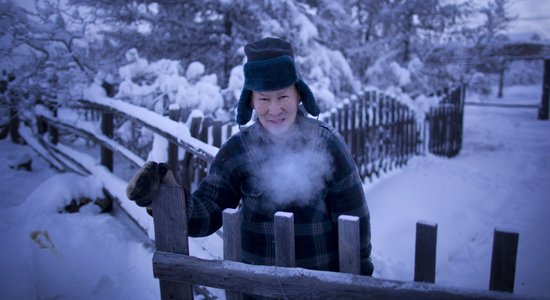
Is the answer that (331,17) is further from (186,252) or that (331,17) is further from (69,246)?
(186,252)

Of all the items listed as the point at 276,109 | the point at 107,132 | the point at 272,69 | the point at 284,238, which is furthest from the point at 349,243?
the point at 107,132

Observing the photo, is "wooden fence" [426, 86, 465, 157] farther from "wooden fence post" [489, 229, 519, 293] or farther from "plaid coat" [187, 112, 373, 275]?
"wooden fence post" [489, 229, 519, 293]

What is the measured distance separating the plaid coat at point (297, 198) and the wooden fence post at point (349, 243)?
0.85 feet

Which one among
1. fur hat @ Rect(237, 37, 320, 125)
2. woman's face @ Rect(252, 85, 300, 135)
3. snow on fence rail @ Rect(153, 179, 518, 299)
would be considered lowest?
snow on fence rail @ Rect(153, 179, 518, 299)

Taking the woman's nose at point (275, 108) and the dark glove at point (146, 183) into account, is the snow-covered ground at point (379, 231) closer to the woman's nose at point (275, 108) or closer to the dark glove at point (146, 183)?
the woman's nose at point (275, 108)

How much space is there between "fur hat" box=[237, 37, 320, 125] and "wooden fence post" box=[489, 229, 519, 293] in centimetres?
94

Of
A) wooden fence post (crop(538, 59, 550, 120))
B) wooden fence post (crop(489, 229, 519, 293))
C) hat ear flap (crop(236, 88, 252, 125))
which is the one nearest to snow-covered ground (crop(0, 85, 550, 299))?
wooden fence post (crop(489, 229, 519, 293))

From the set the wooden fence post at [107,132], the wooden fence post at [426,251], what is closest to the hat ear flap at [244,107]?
the wooden fence post at [426,251]

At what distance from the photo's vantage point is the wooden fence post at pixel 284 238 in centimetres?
147

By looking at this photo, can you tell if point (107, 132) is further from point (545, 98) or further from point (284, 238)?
point (545, 98)

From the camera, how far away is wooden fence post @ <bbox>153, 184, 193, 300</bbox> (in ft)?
5.14

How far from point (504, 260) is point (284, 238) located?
2.71 feet

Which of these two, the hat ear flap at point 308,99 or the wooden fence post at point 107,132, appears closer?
the hat ear flap at point 308,99

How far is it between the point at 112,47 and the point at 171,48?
1.28m
